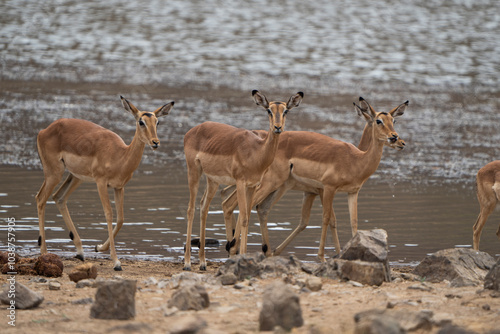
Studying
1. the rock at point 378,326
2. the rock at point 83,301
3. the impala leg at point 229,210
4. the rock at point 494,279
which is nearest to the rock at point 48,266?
the rock at point 83,301

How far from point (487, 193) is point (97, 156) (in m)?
6.06

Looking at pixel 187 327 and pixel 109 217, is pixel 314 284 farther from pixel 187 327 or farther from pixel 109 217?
pixel 109 217

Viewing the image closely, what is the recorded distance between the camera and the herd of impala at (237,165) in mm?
12047

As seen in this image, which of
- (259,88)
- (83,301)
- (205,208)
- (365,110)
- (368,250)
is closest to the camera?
(83,301)

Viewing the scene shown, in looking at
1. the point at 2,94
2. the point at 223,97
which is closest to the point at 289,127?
the point at 223,97

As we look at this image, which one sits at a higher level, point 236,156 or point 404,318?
point 236,156

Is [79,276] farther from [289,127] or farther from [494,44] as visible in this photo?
[494,44]

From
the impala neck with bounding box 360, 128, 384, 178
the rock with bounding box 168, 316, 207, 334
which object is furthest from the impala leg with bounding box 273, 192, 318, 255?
the rock with bounding box 168, 316, 207, 334

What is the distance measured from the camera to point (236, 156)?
12047mm

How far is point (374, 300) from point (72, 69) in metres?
26.1

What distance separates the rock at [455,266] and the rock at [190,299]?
3.46 metres

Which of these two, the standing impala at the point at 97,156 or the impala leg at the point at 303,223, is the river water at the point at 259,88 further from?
the standing impala at the point at 97,156

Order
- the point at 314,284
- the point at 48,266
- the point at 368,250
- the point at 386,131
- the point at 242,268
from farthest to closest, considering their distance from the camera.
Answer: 1. the point at 386,131
2. the point at 48,266
3. the point at 368,250
4. the point at 242,268
5. the point at 314,284

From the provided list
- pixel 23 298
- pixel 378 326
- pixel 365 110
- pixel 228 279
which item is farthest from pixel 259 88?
pixel 378 326
